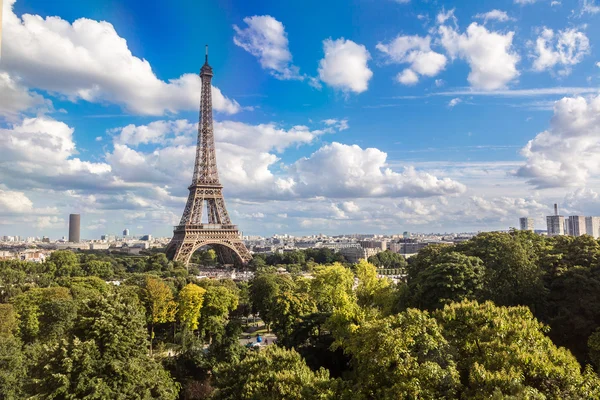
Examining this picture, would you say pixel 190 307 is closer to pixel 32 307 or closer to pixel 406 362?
pixel 32 307

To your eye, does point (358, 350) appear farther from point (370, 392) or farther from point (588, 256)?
point (588, 256)

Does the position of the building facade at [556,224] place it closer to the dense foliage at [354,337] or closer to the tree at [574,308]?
the dense foliage at [354,337]

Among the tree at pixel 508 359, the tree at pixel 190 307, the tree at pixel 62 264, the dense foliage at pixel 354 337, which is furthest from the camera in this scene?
the tree at pixel 62 264

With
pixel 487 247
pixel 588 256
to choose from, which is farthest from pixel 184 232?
pixel 588 256

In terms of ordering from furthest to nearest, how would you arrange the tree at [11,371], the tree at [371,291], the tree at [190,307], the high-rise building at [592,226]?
1. the high-rise building at [592,226]
2. the tree at [190,307]
3. the tree at [371,291]
4. the tree at [11,371]

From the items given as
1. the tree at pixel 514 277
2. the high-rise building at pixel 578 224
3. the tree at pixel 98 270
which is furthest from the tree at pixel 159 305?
the high-rise building at pixel 578 224

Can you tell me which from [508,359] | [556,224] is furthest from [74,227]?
[508,359]
